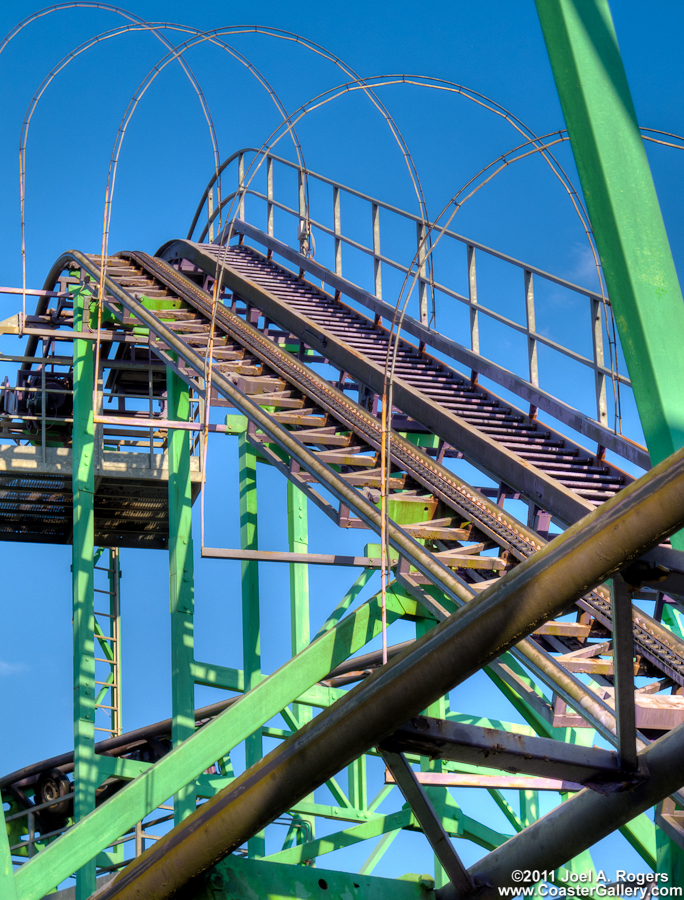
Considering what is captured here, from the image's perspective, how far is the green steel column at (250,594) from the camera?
410 inches

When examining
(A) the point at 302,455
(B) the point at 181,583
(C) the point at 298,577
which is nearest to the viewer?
(A) the point at 302,455

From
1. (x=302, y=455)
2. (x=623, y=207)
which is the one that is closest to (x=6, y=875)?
(x=302, y=455)

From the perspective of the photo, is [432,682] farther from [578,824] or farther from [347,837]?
[347,837]

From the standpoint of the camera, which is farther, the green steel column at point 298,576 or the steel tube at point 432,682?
the green steel column at point 298,576

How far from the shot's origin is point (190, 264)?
1575 cm

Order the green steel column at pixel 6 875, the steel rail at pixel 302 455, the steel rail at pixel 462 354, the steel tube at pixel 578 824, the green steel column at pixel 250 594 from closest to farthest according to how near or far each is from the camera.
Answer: the steel tube at pixel 578 824
the green steel column at pixel 6 875
the steel rail at pixel 302 455
the steel rail at pixel 462 354
the green steel column at pixel 250 594

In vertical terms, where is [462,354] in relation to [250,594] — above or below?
above

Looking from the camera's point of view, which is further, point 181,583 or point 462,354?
point 462,354

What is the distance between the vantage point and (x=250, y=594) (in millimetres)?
10773

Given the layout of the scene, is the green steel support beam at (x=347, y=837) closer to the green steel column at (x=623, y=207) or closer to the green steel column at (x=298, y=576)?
the green steel column at (x=298, y=576)

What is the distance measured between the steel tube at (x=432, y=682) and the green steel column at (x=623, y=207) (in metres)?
1.55

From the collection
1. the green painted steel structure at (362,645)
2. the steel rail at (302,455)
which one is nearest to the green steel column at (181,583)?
the green painted steel structure at (362,645)

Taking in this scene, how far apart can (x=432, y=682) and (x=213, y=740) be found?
3290mm

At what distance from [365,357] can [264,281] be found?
4.41 metres
